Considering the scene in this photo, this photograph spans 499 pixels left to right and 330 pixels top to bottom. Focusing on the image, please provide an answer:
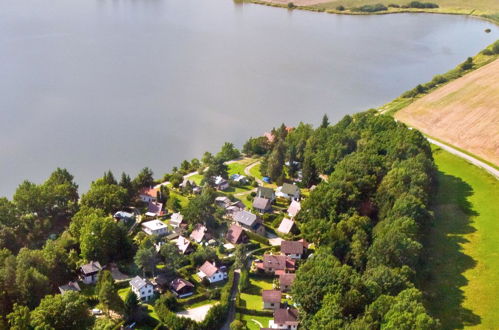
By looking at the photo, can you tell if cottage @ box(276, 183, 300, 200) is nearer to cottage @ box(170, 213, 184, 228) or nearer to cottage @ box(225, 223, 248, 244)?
cottage @ box(225, 223, 248, 244)

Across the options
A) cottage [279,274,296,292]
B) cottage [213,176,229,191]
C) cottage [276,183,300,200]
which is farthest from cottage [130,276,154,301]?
cottage [276,183,300,200]

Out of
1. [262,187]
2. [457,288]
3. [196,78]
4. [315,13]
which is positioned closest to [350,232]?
[457,288]

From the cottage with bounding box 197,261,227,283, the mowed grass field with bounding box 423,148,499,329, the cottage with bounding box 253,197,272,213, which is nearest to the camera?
the mowed grass field with bounding box 423,148,499,329

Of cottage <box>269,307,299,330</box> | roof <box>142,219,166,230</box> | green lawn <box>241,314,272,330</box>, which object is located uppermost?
roof <box>142,219,166,230</box>

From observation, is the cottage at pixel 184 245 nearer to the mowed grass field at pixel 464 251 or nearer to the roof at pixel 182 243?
the roof at pixel 182 243

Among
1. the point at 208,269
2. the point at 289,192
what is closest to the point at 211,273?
the point at 208,269

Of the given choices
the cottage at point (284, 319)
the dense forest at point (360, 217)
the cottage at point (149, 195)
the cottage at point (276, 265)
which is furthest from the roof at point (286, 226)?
the cottage at point (149, 195)

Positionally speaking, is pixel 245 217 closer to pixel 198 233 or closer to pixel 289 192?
pixel 198 233
